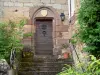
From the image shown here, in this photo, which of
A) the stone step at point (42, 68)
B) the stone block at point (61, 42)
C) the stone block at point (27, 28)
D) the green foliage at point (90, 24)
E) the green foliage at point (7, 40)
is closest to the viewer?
the green foliage at point (90, 24)

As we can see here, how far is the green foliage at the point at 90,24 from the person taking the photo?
241 inches

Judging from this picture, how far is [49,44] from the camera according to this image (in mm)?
10984

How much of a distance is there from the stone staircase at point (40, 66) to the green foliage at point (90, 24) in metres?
2.42

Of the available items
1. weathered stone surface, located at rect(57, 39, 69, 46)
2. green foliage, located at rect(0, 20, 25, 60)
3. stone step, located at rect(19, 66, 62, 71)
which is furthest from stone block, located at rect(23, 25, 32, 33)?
stone step, located at rect(19, 66, 62, 71)

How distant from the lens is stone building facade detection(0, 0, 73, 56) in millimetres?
10766

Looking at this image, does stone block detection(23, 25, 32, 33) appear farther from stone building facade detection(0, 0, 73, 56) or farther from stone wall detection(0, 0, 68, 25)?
stone wall detection(0, 0, 68, 25)

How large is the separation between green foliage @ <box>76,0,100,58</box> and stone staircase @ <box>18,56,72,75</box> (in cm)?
242

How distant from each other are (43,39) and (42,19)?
2.84ft

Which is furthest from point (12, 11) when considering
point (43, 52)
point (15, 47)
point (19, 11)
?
point (15, 47)

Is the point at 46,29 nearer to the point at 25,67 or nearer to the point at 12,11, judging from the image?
the point at 12,11

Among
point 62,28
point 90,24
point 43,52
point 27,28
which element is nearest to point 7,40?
point 27,28

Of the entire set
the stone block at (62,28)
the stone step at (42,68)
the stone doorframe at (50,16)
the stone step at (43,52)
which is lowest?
the stone step at (42,68)

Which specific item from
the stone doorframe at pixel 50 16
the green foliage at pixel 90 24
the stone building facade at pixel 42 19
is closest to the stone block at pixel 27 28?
the stone building facade at pixel 42 19

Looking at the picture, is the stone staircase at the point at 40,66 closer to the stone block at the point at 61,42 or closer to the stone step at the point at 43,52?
the stone step at the point at 43,52
